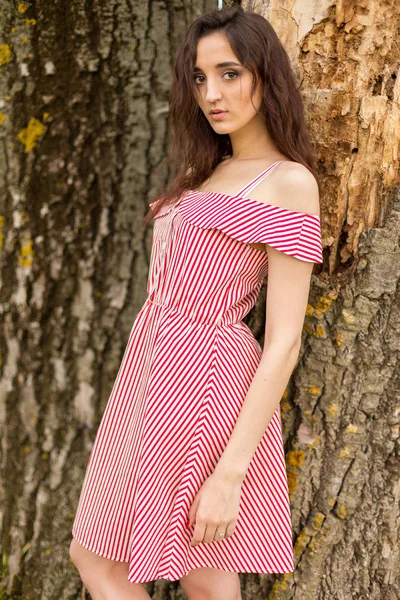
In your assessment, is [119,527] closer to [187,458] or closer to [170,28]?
[187,458]

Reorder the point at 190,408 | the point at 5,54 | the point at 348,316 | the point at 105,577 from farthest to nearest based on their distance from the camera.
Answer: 1. the point at 5,54
2. the point at 348,316
3. the point at 105,577
4. the point at 190,408

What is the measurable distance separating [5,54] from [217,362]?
5.27 feet

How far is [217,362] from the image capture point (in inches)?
73.6

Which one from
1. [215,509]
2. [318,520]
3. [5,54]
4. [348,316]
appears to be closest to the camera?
[215,509]

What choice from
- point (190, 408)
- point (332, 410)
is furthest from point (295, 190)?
point (332, 410)

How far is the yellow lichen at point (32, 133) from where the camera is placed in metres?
2.70

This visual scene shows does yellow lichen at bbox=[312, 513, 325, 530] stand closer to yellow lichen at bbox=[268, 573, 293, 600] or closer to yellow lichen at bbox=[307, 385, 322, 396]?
yellow lichen at bbox=[268, 573, 293, 600]

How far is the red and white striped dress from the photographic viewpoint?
181 centimetres

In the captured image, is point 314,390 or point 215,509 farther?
point 314,390

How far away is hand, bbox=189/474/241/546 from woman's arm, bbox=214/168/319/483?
0.03m

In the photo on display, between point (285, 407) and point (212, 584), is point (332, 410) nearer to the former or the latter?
point (285, 407)

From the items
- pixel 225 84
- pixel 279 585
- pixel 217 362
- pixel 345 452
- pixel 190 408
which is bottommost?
pixel 279 585

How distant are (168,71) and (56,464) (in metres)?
1.74

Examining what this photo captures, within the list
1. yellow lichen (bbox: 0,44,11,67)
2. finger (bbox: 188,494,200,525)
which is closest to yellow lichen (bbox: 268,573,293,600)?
finger (bbox: 188,494,200,525)
